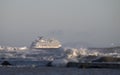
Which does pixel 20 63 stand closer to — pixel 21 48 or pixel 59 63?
pixel 59 63

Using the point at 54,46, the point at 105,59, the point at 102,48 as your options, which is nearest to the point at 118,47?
the point at 102,48

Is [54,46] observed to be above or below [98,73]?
above

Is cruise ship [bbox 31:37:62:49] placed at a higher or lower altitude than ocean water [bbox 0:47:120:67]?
higher

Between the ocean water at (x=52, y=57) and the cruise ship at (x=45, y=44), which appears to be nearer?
the ocean water at (x=52, y=57)

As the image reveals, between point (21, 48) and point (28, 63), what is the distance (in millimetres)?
64000

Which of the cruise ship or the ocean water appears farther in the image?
the cruise ship

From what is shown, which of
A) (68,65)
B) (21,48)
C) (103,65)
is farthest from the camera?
(21,48)

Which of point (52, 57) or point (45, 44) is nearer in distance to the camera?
point (52, 57)

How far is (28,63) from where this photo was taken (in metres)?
90.7

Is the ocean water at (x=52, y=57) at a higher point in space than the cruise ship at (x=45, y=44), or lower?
lower

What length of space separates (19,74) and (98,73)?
24.8 ft

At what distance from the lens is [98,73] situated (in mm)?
61781

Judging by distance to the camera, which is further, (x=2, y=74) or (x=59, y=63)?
(x=59, y=63)

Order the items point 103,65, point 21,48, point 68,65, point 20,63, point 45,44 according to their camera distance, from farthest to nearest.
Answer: point 45,44, point 21,48, point 20,63, point 68,65, point 103,65
